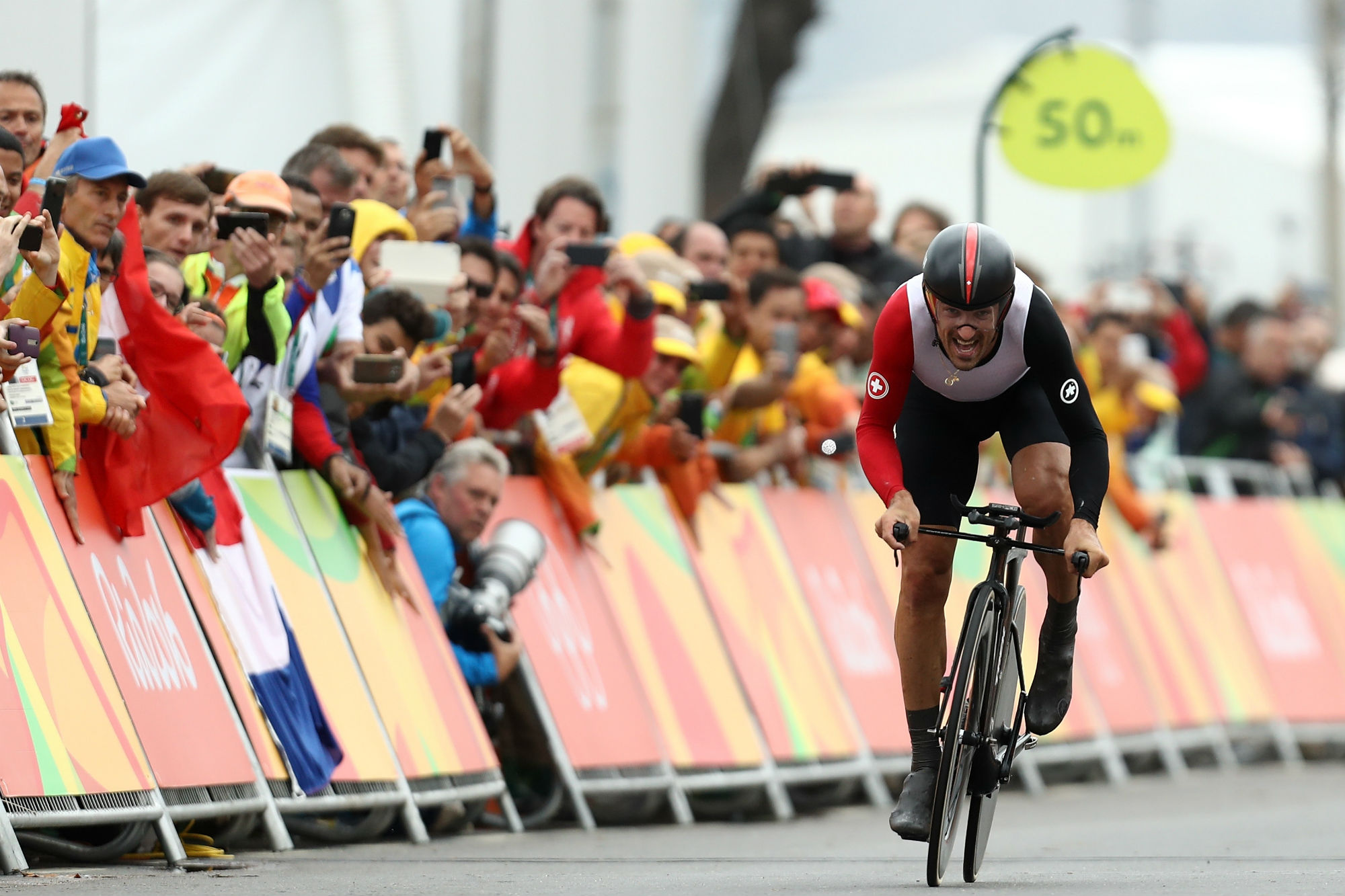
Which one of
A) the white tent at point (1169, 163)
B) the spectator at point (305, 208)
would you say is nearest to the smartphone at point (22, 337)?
the spectator at point (305, 208)

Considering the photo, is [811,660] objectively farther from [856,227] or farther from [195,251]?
[195,251]

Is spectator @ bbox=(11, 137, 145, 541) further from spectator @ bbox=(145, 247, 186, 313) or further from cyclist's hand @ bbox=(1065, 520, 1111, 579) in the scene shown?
cyclist's hand @ bbox=(1065, 520, 1111, 579)

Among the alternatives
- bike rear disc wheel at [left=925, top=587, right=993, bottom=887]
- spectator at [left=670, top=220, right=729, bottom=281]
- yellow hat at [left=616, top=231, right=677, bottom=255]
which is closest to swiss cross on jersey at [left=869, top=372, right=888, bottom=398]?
bike rear disc wheel at [left=925, top=587, right=993, bottom=887]

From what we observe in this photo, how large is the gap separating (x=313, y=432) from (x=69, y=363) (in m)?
1.83

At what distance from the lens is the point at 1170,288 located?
19484 mm

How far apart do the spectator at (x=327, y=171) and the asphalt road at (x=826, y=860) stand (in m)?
2.68

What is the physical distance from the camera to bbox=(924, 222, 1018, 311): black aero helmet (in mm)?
7730

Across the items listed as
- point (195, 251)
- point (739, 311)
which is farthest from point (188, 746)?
point (739, 311)

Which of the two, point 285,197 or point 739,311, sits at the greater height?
point 285,197

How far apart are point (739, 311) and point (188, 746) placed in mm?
5140

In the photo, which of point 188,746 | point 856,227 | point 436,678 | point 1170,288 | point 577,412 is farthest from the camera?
point 1170,288

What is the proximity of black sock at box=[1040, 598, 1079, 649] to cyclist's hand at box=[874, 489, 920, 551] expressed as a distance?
717 mm

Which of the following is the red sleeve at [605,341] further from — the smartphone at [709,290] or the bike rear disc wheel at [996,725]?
the bike rear disc wheel at [996,725]

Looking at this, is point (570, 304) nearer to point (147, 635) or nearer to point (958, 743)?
point (147, 635)
